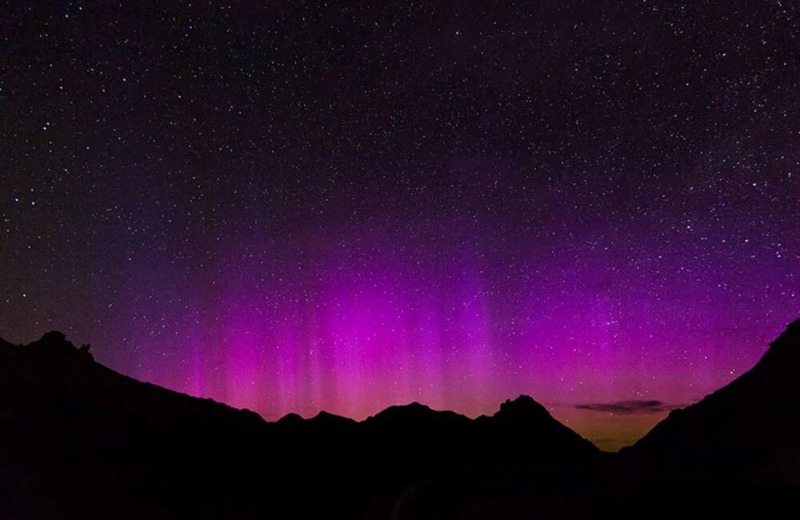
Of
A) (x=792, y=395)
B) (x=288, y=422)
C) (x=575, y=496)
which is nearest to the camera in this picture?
(x=575, y=496)

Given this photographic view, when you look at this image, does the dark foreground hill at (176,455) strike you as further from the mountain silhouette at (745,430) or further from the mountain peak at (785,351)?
the mountain peak at (785,351)

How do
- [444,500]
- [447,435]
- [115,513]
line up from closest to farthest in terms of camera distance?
[444,500] → [115,513] → [447,435]

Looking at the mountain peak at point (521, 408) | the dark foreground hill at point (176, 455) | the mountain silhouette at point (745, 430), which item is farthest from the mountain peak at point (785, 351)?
the mountain peak at point (521, 408)

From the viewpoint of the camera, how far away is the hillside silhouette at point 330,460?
73.3 ft

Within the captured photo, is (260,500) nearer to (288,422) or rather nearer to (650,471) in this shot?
(650,471)

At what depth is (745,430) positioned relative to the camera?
6650 cm

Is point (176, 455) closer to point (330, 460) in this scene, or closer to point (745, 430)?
point (330, 460)

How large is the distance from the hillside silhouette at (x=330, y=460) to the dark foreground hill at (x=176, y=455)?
0.16 m

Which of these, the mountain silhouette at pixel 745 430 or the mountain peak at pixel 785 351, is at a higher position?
the mountain peak at pixel 785 351

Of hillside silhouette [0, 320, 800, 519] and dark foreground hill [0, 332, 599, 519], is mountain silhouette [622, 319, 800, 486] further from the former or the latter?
dark foreground hill [0, 332, 599, 519]

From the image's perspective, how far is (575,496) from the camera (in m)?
24.2

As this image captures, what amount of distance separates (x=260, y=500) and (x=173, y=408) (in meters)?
30.2

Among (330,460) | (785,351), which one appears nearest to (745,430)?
(785,351)

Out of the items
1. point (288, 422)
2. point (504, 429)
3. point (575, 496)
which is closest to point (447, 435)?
point (504, 429)
